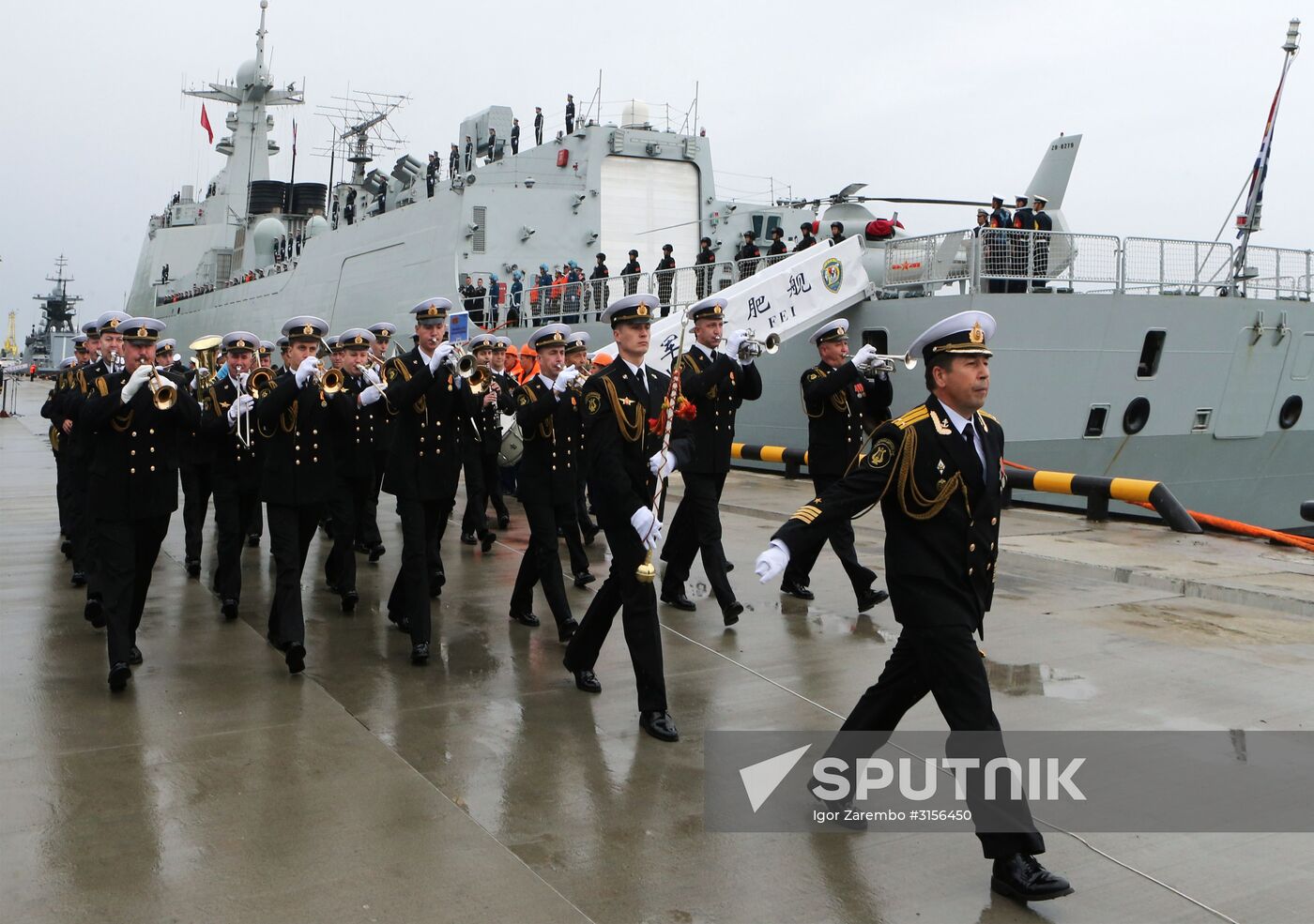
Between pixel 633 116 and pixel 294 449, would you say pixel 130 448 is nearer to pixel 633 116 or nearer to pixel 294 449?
pixel 294 449

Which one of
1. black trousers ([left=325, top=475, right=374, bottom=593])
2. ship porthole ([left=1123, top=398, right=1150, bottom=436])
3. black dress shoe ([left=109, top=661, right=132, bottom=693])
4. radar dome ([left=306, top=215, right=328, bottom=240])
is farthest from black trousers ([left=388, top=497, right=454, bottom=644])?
radar dome ([left=306, top=215, right=328, bottom=240])

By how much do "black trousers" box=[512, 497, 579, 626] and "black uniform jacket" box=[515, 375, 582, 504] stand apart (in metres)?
0.09

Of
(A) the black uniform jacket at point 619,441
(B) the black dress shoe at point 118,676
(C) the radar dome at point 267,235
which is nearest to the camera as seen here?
(A) the black uniform jacket at point 619,441

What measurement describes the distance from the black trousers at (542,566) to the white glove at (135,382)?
2190 mm

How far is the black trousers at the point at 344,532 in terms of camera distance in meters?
7.39

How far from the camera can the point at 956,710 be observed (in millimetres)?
3475

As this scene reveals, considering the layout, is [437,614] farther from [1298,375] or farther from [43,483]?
[1298,375]

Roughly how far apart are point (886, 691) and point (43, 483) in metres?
15.1

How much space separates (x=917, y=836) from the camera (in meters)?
3.82

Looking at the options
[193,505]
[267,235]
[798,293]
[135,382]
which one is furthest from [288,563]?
[267,235]

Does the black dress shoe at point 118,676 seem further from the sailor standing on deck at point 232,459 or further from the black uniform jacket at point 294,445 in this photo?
the sailor standing on deck at point 232,459

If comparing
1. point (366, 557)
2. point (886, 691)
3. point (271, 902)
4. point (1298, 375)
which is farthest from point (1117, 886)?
point (1298, 375)

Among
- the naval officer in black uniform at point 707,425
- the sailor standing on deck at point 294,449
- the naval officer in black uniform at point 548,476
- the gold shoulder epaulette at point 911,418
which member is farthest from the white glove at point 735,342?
the gold shoulder epaulette at point 911,418

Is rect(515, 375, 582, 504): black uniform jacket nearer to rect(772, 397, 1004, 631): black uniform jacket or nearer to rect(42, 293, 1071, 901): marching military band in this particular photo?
rect(42, 293, 1071, 901): marching military band
